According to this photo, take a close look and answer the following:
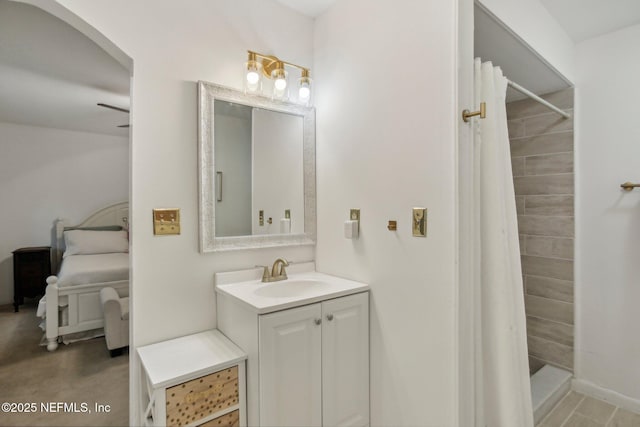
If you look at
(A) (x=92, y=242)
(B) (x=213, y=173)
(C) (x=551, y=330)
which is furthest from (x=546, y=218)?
(A) (x=92, y=242)

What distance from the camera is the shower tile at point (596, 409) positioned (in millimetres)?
1946

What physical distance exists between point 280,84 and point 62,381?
2.71 meters

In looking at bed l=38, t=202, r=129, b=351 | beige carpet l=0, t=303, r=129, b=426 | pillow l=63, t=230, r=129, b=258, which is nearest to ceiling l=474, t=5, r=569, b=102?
beige carpet l=0, t=303, r=129, b=426

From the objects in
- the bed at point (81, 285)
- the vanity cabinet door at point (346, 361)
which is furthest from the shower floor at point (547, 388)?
the bed at point (81, 285)

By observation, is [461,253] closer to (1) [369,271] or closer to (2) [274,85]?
(1) [369,271]

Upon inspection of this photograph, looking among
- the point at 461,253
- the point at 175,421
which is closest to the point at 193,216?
the point at 175,421

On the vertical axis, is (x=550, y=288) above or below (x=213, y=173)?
below

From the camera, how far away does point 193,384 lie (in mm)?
1250

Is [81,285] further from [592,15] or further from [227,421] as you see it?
[592,15]

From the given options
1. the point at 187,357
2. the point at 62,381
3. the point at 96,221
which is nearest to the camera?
the point at 187,357

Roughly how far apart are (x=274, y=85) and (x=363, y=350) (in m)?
1.58

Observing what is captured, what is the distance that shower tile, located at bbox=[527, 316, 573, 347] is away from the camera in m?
2.31

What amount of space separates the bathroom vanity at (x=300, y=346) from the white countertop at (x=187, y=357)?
0.23 ft

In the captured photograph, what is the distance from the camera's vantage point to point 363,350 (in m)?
1.65
